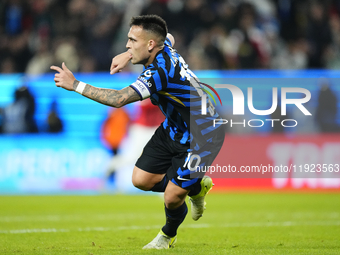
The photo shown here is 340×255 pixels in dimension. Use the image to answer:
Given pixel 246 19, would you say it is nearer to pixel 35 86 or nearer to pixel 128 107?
pixel 128 107

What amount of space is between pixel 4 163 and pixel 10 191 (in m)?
0.68

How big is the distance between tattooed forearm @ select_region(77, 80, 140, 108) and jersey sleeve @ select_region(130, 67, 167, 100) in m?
0.06

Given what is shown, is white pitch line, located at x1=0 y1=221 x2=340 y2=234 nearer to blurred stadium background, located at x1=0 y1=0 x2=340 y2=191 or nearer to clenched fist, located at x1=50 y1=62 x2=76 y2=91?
clenched fist, located at x1=50 y1=62 x2=76 y2=91

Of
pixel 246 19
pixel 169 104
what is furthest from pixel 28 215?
pixel 246 19

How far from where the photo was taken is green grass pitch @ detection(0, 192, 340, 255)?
511 cm

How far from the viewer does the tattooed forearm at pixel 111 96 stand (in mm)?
4402

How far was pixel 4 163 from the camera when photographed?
11773 millimetres

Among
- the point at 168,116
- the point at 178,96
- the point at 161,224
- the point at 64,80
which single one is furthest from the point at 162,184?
the point at 161,224

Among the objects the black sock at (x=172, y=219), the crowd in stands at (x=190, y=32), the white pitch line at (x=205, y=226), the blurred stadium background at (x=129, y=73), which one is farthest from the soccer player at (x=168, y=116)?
the crowd in stands at (x=190, y=32)

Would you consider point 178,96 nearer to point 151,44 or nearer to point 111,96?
point 151,44

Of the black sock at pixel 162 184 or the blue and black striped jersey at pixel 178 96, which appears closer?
the blue and black striped jersey at pixel 178 96

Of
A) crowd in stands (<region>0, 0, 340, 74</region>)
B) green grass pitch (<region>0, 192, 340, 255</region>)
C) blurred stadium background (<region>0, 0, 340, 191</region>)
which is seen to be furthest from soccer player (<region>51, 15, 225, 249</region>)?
crowd in stands (<region>0, 0, 340, 74</region>)

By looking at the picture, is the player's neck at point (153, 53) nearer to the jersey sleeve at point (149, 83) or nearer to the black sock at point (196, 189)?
the jersey sleeve at point (149, 83)

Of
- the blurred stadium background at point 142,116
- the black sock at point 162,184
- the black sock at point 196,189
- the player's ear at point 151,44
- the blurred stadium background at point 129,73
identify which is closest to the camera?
the player's ear at point 151,44
